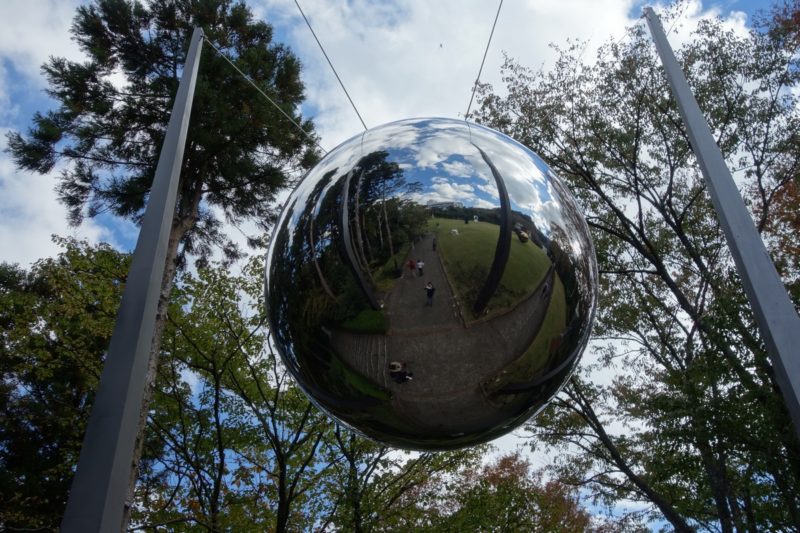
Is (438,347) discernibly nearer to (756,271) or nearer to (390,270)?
(390,270)

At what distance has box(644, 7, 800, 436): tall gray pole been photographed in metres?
2.33

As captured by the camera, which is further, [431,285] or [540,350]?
[540,350]

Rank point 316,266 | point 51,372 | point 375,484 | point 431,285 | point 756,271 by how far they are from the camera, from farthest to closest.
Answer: point 51,372
point 375,484
point 756,271
point 316,266
point 431,285

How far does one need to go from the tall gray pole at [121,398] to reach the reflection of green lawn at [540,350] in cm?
134

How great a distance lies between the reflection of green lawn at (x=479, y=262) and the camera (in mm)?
1751

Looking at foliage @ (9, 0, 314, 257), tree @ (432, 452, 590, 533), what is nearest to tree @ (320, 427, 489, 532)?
tree @ (432, 452, 590, 533)

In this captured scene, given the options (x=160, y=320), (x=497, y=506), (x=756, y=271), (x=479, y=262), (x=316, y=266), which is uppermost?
(x=160, y=320)

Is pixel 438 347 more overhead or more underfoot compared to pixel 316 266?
more underfoot

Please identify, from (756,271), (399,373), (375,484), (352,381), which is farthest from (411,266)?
(375,484)

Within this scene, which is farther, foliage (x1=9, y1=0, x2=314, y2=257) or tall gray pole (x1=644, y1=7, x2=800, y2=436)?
foliage (x1=9, y1=0, x2=314, y2=257)

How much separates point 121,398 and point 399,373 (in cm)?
113

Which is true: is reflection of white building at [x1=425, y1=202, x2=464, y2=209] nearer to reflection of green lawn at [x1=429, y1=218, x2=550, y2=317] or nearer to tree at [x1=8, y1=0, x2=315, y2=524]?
reflection of green lawn at [x1=429, y1=218, x2=550, y2=317]

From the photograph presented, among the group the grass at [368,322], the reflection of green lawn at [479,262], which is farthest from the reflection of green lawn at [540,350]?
the grass at [368,322]

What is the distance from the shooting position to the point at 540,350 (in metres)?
1.92
